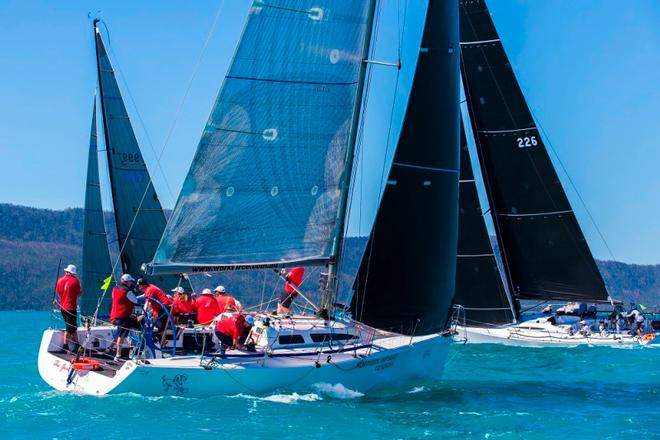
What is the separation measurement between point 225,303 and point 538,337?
1837 cm

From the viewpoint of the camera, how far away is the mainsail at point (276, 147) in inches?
704

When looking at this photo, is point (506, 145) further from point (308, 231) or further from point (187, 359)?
point (187, 359)

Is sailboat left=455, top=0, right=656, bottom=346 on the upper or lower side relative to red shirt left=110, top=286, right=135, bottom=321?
upper

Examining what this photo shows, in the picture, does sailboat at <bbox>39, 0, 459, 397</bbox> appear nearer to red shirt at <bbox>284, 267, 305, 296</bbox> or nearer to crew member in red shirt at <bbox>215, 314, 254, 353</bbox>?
crew member in red shirt at <bbox>215, 314, 254, 353</bbox>

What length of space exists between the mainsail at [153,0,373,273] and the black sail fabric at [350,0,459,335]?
1.26m

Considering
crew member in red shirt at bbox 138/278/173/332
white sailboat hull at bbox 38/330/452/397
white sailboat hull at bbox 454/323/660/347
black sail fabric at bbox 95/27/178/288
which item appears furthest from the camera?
white sailboat hull at bbox 454/323/660/347

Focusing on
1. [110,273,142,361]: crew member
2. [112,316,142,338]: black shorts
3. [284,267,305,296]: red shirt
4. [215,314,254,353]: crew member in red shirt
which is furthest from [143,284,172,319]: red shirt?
[284,267,305,296]: red shirt

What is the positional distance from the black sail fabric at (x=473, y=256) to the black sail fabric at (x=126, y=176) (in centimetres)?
1052

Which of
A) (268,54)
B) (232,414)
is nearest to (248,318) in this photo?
(232,414)

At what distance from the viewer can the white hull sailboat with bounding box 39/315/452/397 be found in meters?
16.0

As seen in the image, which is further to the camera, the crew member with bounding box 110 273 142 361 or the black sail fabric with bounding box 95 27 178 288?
the black sail fabric with bounding box 95 27 178 288

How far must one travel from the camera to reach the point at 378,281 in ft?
62.9

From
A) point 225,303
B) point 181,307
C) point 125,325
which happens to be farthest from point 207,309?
point 125,325

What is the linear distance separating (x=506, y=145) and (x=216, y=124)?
60.2 ft
